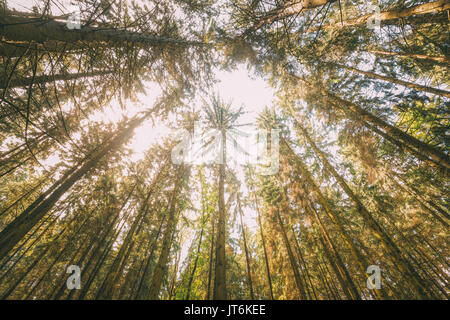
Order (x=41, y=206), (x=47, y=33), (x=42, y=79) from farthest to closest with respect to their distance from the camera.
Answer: (x=41, y=206) < (x=42, y=79) < (x=47, y=33)

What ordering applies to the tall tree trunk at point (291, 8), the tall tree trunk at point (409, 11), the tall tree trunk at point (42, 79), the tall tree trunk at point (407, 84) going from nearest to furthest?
the tall tree trunk at point (42, 79) → the tall tree trunk at point (409, 11) → the tall tree trunk at point (291, 8) → the tall tree trunk at point (407, 84)

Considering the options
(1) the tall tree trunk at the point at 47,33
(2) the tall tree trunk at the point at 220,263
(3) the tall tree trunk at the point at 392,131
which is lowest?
(2) the tall tree trunk at the point at 220,263

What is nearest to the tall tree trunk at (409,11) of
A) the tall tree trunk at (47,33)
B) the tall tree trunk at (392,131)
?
the tall tree trunk at (392,131)

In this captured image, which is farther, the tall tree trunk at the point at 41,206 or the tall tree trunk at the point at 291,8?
the tall tree trunk at the point at 291,8

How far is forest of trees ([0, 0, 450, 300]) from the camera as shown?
14.4 feet

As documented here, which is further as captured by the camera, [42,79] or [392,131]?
[392,131]

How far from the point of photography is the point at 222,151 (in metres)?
10.4

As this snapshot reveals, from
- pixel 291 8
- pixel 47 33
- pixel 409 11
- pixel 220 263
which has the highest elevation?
pixel 291 8

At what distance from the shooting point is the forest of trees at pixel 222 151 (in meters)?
4.38

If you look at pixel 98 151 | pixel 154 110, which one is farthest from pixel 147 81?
pixel 98 151

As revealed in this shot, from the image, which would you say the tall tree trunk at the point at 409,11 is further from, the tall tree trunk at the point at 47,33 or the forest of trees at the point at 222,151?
the tall tree trunk at the point at 47,33

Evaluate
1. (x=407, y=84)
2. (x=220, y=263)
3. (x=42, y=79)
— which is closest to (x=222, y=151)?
(x=220, y=263)

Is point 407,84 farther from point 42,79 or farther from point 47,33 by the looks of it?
point 42,79

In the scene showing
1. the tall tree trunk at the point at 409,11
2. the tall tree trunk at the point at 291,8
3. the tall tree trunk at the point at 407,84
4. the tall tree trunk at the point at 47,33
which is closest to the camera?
the tall tree trunk at the point at 47,33
